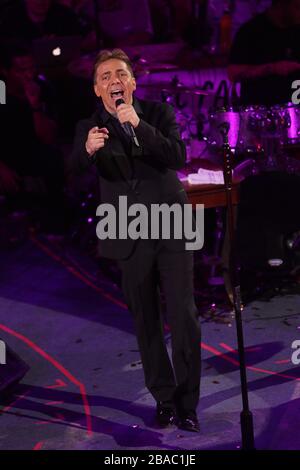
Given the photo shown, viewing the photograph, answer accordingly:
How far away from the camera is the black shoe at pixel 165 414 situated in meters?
4.05

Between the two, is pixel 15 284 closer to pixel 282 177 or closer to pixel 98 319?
pixel 98 319

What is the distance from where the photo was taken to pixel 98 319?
6039 millimetres

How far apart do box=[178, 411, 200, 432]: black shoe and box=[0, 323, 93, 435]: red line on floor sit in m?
0.46

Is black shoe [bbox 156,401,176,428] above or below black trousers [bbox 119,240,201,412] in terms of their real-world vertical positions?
below

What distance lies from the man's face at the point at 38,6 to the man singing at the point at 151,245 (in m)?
5.36

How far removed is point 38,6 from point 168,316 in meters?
5.88

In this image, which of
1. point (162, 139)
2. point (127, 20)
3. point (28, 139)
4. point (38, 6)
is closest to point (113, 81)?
point (162, 139)

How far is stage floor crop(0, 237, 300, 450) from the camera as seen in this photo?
3982 millimetres

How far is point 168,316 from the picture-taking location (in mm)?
3984

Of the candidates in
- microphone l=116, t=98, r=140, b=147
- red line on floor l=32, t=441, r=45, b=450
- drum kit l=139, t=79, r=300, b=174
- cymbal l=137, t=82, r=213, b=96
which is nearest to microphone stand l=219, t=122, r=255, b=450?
microphone l=116, t=98, r=140, b=147

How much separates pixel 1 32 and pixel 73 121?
4.21 feet

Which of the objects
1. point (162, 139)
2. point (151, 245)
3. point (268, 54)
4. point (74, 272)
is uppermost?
point (268, 54)

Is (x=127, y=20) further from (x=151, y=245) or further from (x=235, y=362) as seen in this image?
(x=151, y=245)

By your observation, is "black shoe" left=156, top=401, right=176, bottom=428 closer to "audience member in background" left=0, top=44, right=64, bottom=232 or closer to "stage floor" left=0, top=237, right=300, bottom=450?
"stage floor" left=0, top=237, right=300, bottom=450
